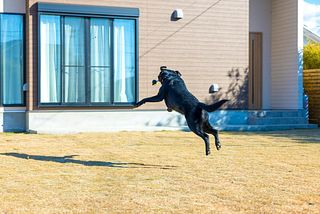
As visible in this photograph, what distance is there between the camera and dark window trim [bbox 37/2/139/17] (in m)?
11.4

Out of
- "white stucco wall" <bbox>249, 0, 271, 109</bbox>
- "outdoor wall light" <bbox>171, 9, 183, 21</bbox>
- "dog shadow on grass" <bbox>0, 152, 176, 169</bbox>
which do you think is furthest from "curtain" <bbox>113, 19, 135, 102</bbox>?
"dog shadow on grass" <bbox>0, 152, 176, 169</bbox>

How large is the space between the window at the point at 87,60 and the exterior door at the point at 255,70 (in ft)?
14.8

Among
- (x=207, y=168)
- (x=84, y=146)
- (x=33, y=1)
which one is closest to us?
(x=207, y=168)

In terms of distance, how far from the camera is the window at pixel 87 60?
11.5 meters

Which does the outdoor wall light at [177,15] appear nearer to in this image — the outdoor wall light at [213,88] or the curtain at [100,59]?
the curtain at [100,59]

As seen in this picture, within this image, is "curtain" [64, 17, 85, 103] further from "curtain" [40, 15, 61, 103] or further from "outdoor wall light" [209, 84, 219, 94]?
"outdoor wall light" [209, 84, 219, 94]

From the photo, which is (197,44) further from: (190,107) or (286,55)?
(190,107)

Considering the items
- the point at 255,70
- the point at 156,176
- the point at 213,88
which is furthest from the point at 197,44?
the point at 156,176

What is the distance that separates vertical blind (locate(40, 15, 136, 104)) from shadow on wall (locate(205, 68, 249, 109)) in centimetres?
254

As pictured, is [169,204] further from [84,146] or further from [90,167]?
[84,146]

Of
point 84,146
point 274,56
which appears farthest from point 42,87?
point 274,56

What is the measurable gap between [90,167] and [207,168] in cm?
150

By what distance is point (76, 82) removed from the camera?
11.7 m

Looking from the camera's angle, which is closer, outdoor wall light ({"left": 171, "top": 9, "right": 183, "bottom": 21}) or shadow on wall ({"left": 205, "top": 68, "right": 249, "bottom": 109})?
outdoor wall light ({"left": 171, "top": 9, "right": 183, "bottom": 21})
